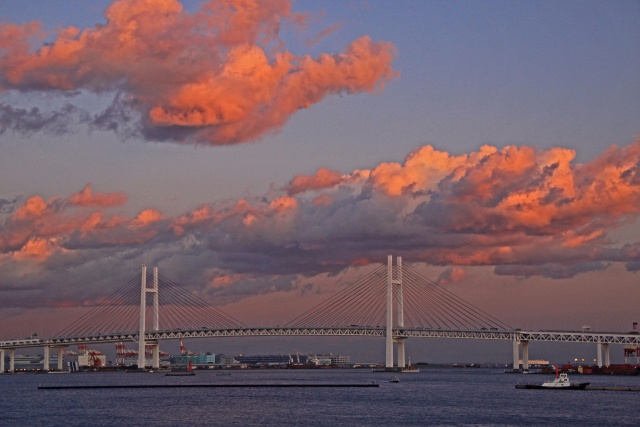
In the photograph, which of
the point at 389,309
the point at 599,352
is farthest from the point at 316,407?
the point at 599,352

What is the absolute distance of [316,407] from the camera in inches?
2992

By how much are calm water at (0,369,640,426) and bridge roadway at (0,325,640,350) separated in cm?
5730

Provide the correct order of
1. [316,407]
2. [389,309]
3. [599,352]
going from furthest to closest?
[599,352], [389,309], [316,407]

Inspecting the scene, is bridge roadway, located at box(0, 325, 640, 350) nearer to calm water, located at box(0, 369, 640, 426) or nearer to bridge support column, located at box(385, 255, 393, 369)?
bridge support column, located at box(385, 255, 393, 369)

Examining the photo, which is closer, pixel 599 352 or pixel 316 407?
pixel 316 407

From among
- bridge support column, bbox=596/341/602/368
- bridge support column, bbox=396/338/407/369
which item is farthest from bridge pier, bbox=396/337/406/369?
bridge support column, bbox=596/341/602/368

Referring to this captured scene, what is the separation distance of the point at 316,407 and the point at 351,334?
8339cm

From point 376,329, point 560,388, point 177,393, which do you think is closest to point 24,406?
point 177,393

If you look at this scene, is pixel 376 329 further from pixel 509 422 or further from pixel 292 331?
pixel 509 422

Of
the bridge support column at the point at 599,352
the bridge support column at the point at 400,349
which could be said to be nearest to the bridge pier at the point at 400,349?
the bridge support column at the point at 400,349

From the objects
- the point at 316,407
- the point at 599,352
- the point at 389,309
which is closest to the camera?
the point at 316,407

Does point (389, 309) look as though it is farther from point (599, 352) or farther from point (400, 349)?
point (599, 352)

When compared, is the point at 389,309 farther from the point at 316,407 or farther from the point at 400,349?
the point at 316,407

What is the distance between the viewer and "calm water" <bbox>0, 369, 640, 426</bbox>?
6519cm
